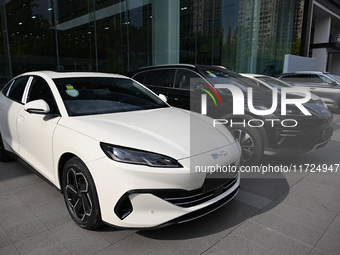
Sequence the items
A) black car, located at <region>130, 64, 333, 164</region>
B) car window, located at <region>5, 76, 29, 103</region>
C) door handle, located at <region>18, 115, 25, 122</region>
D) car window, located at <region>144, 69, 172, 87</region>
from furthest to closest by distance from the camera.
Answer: car window, located at <region>144, 69, 172, 87</region> < black car, located at <region>130, 64, 333, 164</region> < car window, located at <region>5, 76, 29, 103</region> < door handle, located at <region>18, 115, 25, 122</region>

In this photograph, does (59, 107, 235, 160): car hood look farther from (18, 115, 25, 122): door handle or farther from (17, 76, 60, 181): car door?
(18, 115, 25, 122): door handle

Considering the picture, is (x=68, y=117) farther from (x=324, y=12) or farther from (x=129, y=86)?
(x=324, y=12)

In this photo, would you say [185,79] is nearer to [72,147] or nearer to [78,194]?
[72,147]

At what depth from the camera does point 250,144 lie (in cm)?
434

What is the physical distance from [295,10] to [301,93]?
2248 centimetres

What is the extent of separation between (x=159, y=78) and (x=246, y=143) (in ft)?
7.57

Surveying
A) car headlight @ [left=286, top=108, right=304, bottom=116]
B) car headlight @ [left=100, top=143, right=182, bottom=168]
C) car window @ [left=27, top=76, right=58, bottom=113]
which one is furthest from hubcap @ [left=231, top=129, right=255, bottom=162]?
car window @ [left=27, top=76, right=58, bottom=113]

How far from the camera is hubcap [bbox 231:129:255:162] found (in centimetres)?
434

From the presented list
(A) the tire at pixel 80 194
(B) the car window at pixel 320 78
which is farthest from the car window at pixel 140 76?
(B) the car window at pixel 320 78

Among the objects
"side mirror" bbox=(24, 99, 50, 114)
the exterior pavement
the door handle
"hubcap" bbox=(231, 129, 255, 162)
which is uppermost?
"side mirror" bbox=(24, 99, 50, 114)

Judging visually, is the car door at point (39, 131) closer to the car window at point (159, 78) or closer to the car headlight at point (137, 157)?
the car headlight at point (137, 157)

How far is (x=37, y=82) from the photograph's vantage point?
3680mm

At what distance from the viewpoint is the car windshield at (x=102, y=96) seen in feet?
10.4

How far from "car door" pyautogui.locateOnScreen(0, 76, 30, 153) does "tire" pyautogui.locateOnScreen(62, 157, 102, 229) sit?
1.54 m
